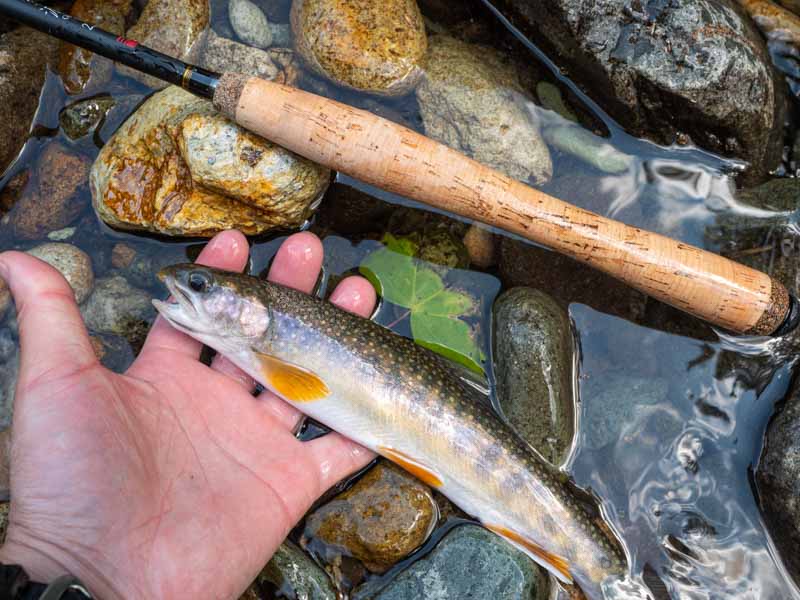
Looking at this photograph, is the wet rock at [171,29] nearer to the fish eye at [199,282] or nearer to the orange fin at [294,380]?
the fish eye at [199,282]

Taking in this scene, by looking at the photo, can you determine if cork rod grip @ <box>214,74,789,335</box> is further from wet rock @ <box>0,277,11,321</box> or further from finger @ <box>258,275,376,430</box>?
wet rock @ <box>0,277,11,321</box>

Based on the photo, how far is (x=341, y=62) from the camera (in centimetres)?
452

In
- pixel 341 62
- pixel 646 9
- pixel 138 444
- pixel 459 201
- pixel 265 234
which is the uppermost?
pixel 646 9

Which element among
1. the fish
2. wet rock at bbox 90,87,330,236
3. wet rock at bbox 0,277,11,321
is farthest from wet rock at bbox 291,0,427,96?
wet rock at bbox 0,277,11,321

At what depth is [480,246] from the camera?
4691 mm

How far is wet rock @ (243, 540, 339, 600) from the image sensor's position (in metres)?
3.85

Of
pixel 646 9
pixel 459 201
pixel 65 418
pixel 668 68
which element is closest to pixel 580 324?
→ pixel 459 201

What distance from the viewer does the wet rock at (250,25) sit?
487 centimetres

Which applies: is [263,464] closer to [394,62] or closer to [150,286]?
[150,286]

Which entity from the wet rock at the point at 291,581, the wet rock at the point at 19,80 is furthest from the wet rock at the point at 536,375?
the wet rock at the point at 19,80

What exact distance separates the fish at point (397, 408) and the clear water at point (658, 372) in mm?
475

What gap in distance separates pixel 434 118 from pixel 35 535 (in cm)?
364

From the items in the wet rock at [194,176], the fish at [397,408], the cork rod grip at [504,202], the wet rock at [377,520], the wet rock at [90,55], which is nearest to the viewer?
the cork rod grip at [504,202]

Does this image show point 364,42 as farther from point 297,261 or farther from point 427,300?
point 427,300
